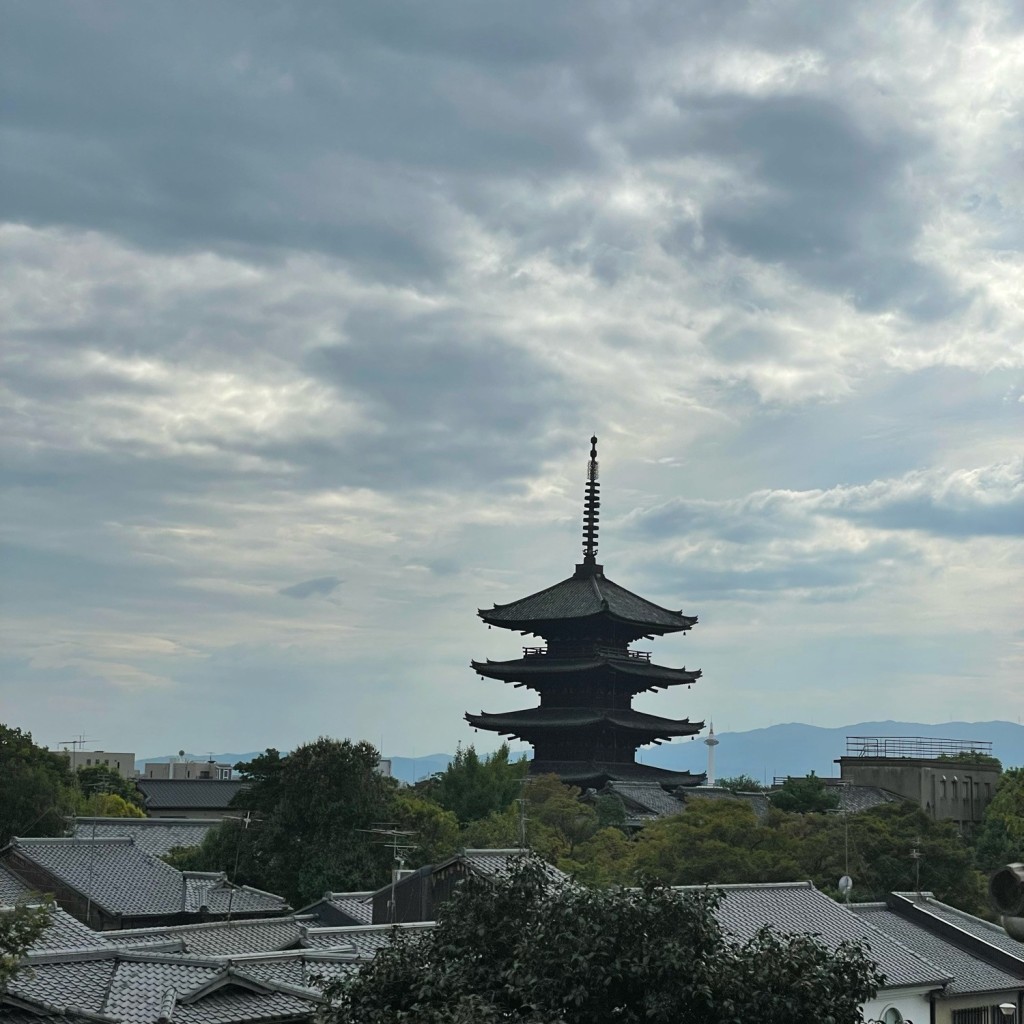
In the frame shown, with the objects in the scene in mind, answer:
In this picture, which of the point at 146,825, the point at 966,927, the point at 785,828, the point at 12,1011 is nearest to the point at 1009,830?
the point at 785,828

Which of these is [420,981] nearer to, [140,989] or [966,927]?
[140,989]

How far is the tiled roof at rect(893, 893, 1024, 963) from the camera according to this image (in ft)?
140

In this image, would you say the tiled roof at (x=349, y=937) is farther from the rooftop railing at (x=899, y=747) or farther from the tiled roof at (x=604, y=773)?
the rooftop railing at (x=899, y=747)

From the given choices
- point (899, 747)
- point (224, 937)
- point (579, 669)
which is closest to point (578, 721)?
point (579, 669)

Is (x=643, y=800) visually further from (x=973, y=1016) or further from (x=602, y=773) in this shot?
(x=973, y=1016)

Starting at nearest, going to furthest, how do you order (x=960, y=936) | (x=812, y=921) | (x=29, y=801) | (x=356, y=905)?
(x=812, y=921) < (x=960, y=936) < (x=356, y=905) < (x=29, y=801)

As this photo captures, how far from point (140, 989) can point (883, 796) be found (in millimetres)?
64032

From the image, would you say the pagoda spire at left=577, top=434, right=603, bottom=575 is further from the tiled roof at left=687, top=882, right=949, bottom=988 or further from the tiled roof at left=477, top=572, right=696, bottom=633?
the tiled roof at left=687, top=882, right=949, bottom=988

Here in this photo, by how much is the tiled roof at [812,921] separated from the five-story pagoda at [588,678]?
140 feet

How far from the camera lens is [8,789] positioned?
60188 millimetres

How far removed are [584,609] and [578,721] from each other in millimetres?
7146

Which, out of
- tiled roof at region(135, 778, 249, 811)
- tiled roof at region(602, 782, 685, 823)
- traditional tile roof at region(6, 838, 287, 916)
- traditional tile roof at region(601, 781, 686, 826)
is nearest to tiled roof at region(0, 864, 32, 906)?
traditional tile roof at region(6, 838, 287, 916)

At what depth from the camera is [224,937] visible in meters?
34.8

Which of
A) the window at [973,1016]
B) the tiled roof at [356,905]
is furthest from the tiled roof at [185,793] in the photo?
the window at [973,1016]
